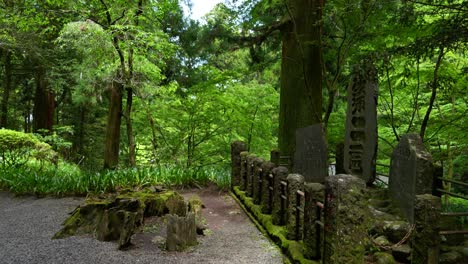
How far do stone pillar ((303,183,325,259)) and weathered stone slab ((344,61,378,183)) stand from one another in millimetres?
2675

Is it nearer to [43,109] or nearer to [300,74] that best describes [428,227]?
[300,74]

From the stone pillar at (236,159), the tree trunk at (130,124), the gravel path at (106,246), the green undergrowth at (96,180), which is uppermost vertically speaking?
the tree trunk at (130,124)

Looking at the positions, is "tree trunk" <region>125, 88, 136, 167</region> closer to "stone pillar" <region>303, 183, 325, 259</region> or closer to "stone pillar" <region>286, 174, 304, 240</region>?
"stone pillar" <region>286, 174, 304, 240</region>

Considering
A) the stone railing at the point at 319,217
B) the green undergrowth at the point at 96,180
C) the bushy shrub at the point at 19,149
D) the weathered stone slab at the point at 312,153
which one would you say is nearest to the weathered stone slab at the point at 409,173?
the stone railing at the point at 319,217

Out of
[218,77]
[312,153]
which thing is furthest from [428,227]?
[218,77]

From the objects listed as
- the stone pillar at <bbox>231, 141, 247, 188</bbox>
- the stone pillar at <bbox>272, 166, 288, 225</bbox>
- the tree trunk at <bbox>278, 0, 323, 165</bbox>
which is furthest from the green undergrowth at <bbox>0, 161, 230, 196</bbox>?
the stone pillar at <bbox>272, 166, 288, 225</bbox>

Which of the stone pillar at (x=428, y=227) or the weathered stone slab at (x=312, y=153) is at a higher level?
the weathered stone slab at (x=312, y=153)

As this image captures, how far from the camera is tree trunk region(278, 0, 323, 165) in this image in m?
7.82

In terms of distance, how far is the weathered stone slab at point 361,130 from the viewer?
6.47 metres

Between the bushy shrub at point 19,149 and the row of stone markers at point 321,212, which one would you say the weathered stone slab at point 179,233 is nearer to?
the row of stone markers at point 321,212

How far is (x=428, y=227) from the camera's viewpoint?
3.36 metres

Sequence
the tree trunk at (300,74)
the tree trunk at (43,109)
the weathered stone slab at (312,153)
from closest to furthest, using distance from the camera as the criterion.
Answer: the weathered stone slab at (312,153), the tree trunk at (300,74), the tree trunk at (43,109)

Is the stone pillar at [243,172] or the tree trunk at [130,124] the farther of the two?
the tree trunk at [130,124]

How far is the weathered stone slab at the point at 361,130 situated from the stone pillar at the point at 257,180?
1613mm
